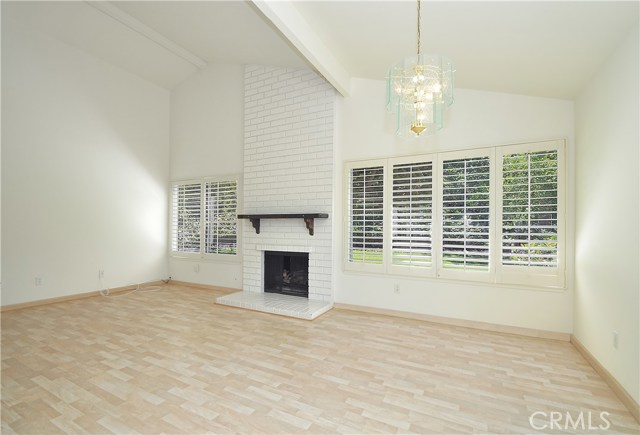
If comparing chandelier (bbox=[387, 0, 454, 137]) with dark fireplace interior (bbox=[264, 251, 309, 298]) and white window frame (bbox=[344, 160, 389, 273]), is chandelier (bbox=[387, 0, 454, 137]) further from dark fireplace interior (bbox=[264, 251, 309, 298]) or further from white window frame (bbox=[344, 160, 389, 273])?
dark fireplace interior (bbox=[264, 251, 309, 298])

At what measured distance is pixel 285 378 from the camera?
2.49 m

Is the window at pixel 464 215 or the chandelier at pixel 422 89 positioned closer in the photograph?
the chandelier at pixel 422 89

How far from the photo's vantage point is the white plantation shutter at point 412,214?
3.92m

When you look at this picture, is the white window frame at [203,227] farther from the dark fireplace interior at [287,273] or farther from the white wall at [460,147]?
the white wall at [460,147]

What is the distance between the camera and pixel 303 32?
3.11 meters

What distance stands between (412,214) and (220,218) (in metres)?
3.52

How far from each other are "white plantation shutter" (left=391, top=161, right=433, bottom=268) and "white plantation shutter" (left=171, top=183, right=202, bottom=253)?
385cm

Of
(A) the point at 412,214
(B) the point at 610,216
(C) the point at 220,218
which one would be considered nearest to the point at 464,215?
(A) the point at 412,214

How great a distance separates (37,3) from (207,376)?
5.33 meters

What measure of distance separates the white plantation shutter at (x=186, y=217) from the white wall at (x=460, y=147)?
3036 mm

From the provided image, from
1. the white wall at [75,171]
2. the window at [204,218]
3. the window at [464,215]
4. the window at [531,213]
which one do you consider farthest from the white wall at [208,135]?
the window at [531,213]

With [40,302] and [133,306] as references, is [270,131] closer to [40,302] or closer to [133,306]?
[133,306]

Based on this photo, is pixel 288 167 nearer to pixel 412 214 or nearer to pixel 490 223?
pixel 412 214

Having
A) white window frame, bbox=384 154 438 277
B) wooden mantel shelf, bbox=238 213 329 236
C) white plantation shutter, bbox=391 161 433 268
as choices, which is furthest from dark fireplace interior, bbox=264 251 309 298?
white plantation shutter, bbox=391 161 433 268
